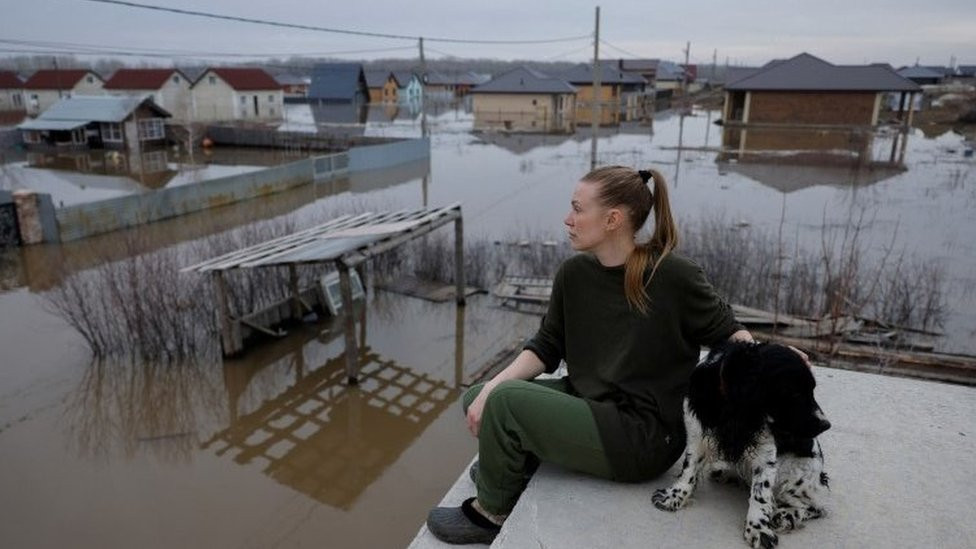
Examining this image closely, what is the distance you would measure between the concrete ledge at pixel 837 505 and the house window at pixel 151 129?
3846cm

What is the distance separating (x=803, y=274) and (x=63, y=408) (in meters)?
10.7

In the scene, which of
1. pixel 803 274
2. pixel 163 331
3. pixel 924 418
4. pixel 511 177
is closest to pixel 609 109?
pixel 511 177

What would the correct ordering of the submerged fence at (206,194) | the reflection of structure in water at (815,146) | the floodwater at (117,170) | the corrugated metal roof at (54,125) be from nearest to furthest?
the submerged fence at (206,194) < the floodwater at (117,170) < the reflection of structure in water at (815,146) < the corrugated metal roof at (54,125)

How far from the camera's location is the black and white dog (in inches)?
84.8

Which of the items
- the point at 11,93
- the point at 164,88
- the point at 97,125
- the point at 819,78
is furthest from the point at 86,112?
the point at 819,78

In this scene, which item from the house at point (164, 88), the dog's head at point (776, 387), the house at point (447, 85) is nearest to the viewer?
the dog's head at point (776, 387)

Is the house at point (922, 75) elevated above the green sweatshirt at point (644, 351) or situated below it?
above

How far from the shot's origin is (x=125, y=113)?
33.5m

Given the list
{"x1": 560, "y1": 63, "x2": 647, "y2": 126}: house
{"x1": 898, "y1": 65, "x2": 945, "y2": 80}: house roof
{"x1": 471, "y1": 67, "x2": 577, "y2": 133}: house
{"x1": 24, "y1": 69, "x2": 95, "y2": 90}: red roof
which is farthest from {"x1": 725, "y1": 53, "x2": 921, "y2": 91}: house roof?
{"x1": 24, "y1": 69, "x2": 95, "y2": 90}: red roof

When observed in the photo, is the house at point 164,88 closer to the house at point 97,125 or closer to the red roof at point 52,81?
the red roof at point 52,81

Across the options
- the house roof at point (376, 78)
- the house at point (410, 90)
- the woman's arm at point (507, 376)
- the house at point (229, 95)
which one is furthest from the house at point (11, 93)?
the woman's arm at point (507, 376)

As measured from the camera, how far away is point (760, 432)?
223 cm

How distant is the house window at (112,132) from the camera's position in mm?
33969

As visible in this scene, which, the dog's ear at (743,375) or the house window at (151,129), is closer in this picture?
the dog's ear at (743,375)
